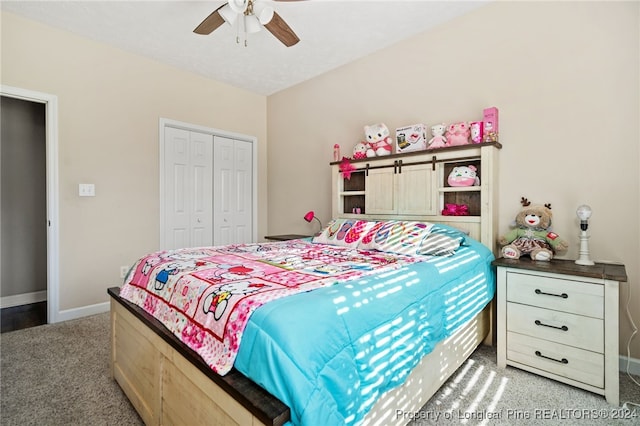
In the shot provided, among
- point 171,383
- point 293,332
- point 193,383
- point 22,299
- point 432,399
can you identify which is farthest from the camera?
point 22,299

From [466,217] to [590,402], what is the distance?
4.29ft

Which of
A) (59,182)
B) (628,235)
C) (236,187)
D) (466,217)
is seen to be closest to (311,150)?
(236,187)

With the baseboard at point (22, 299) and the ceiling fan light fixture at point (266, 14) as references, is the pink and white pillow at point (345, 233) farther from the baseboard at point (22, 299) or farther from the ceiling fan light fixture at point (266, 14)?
the baseboard at point (22, 299)

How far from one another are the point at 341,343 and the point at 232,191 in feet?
11.8

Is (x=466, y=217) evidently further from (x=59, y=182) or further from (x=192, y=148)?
(x=59, y=182)

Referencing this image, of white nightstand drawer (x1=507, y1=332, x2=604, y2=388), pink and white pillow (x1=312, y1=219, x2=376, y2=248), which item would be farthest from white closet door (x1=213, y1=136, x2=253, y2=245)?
white nightstand drawer (x1=507, y1=332, x2=604, y2=388)

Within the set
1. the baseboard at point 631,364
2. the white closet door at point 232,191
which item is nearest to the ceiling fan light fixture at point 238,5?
the white closet door at point 232,191

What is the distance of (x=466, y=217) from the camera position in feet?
8.05

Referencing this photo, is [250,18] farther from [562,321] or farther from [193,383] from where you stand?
[562,321]

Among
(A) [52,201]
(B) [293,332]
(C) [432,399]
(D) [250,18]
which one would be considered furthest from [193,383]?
(A) [52,201]

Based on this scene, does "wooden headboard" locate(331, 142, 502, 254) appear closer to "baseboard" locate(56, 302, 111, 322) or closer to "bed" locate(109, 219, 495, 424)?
"bed" locate(109, 219, 495, 424)

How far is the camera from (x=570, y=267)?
1.82 meters

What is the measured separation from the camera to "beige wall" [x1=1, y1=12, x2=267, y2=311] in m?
2.79

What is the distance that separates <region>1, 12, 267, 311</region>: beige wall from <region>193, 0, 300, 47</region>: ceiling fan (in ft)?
5.07
